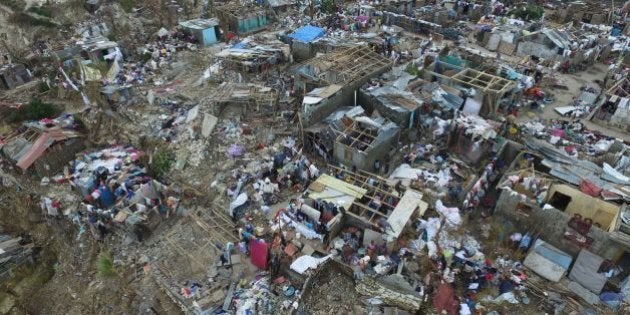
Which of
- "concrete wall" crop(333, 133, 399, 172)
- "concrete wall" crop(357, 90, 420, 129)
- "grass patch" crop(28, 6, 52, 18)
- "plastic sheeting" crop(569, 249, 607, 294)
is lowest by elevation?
"plastic sheeting" crop(569, 249, 607, 294)

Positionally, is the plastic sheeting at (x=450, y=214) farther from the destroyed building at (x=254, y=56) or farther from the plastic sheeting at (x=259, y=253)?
the destroyed building at (x=254, y=56)

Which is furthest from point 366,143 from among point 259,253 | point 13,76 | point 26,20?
point 26,20

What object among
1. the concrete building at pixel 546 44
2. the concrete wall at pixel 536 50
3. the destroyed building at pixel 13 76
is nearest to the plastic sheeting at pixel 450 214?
the concrete building at pixel 546 44

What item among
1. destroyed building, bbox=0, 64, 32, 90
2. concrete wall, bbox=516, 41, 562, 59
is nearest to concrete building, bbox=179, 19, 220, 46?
destroyed building, bbox=0, 64, 32, 90

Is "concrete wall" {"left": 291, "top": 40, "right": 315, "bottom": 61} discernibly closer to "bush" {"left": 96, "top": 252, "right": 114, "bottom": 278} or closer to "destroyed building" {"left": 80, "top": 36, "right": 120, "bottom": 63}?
"destroyed building" {"left": 80, "top": 36, "right": 120, "bottom": 63}

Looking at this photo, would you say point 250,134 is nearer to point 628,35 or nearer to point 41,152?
point 41,152

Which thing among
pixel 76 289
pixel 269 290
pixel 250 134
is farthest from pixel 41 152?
pixel 269 290
